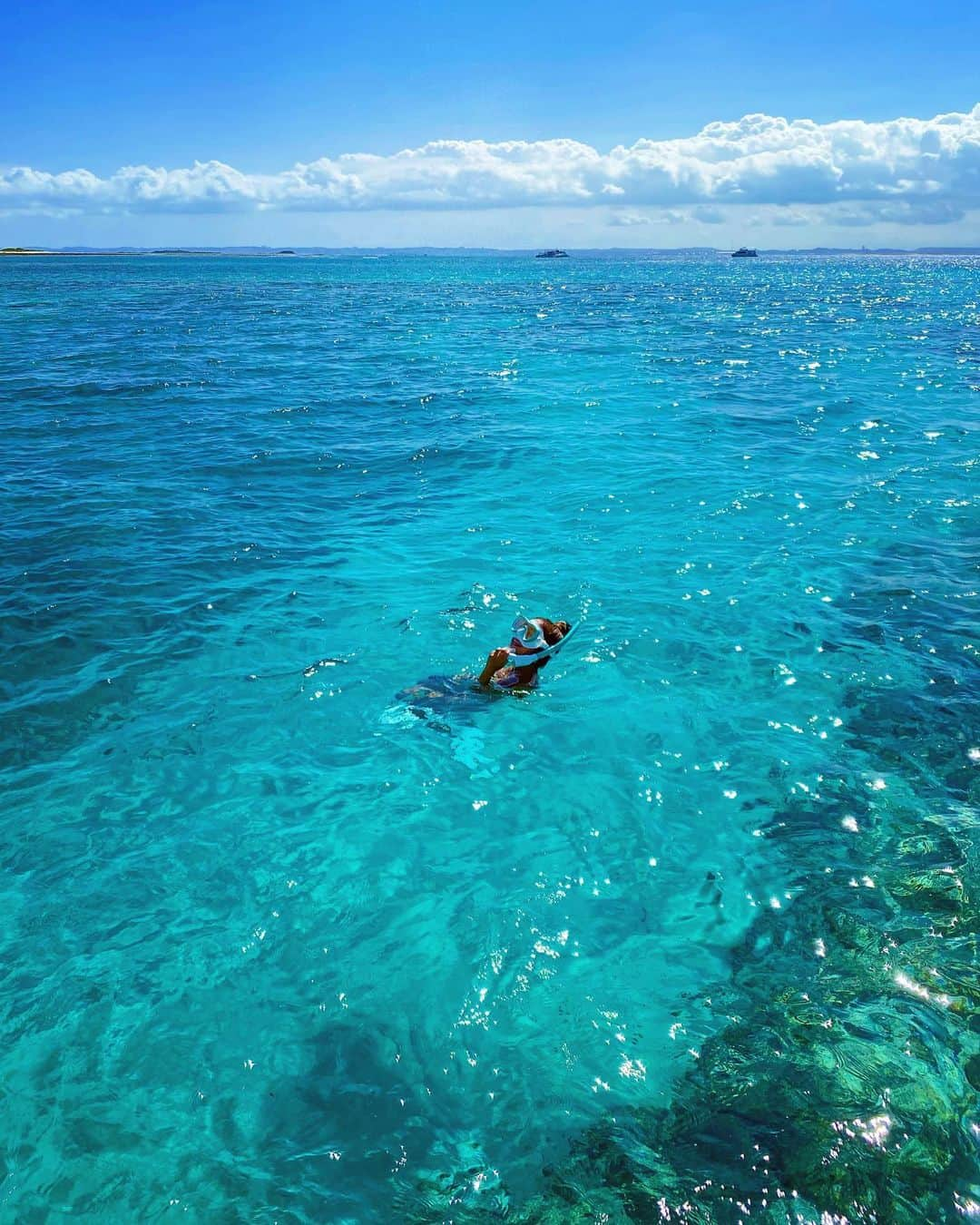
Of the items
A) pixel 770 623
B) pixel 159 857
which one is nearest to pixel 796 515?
pixel 770 623

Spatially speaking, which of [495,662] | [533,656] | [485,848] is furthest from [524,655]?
[485,848]

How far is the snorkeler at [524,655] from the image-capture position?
1188 cm

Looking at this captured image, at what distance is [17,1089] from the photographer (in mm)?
6762

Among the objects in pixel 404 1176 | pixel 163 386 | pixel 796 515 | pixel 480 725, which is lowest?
pixel 404 1176

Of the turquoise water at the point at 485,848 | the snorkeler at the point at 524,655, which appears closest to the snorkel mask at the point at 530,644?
the snorkeler at the point at 524,655

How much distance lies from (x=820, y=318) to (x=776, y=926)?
70709 mm

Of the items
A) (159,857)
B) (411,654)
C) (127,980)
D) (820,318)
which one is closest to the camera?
(127,980)

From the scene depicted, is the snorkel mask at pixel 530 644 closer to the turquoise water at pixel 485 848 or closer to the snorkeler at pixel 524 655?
the snorkeler at pixel 524 655

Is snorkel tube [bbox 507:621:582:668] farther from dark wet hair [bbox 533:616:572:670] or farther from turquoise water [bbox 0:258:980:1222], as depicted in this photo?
turquoise water [bbox 0:258:980:1222]

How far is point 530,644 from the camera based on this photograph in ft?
39.1

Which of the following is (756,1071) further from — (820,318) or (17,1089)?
(820,318)

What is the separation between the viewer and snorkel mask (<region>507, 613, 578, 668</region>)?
Answer: 38.5ft

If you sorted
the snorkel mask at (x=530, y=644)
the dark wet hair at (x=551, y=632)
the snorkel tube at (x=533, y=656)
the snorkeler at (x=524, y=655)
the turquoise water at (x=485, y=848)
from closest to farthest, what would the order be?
1. the turquoise water at (x=485, y=848)
2. the snorkel mask at (x=530, y=644)
3. the snorkeler at (x=524, y=655)
4. the snorkel tube at (x=533, y=656)
5. the dark wet hair at (x=551, y=632)

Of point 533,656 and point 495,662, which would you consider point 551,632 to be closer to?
point 533,656
